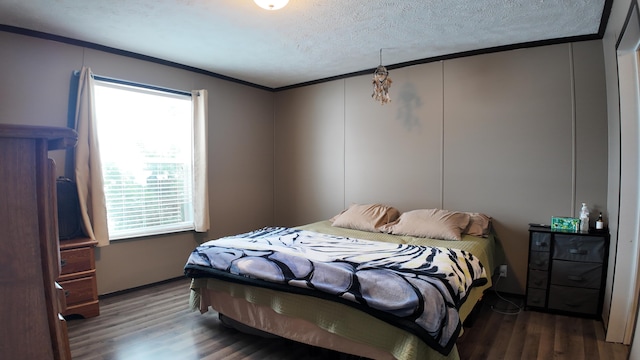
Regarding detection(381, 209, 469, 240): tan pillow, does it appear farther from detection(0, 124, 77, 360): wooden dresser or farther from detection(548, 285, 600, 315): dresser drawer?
detection(0, 124, 77, 360): wooden dresser

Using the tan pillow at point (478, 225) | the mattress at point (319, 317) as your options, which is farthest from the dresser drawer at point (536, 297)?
the tan pillow at point (478, 225)

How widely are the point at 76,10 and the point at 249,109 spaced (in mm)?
2363

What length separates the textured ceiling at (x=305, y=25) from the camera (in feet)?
8.25

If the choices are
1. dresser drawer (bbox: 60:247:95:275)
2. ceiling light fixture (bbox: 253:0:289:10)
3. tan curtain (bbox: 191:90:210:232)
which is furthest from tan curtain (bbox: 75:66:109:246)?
ceiling light fixture (bbox: 253:0:289:10)

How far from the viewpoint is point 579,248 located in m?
2.83

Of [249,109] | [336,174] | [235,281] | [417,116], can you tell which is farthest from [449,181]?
[249,109]

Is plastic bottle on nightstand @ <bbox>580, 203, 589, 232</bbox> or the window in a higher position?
the window

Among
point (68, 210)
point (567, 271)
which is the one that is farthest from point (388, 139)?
point (68, 210)

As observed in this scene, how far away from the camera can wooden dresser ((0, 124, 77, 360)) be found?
0.65 m

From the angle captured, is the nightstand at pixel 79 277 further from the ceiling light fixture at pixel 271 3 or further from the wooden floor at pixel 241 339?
the ceiling light fixture at pixel 271 3

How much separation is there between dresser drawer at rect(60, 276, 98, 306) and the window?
55cm

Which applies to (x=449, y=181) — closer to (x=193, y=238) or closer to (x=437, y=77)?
(x=437, y=77)

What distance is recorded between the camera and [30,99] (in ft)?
9.60

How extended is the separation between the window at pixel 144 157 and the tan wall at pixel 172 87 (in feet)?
0.45
